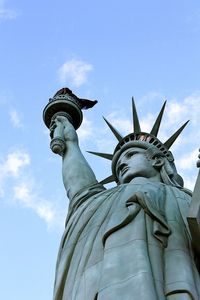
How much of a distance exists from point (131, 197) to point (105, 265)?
1330mm

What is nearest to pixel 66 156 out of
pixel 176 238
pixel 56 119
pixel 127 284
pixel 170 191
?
pixel 56 119

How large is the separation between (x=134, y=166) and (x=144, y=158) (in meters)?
0.29

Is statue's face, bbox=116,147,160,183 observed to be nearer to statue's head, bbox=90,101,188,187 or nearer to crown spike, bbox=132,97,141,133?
statue's head, bbox=90,101,188,187

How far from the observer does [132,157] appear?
1195cm

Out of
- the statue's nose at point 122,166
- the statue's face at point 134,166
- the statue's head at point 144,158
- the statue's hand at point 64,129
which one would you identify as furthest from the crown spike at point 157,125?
the statue's hand at point 64,129

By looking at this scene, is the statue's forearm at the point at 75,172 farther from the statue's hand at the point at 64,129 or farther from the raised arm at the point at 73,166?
the statue's hand at the point at 64,129

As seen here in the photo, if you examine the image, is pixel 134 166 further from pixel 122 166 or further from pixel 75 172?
pixel 75 172

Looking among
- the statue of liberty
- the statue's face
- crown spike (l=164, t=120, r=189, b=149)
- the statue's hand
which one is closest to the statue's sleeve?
the statue of liberty

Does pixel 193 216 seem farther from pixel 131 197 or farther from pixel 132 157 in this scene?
pixel 132 157

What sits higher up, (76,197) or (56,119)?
(56,119)

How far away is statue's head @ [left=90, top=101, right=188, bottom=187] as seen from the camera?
11609mm

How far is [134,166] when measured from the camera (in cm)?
1165

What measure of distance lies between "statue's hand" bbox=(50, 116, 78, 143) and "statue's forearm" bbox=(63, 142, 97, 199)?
0.33 m

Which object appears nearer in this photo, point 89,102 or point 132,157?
point 132,157
